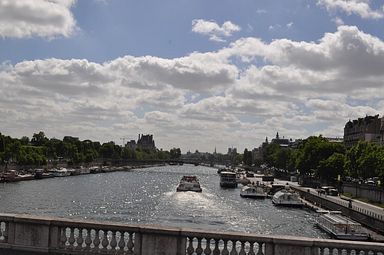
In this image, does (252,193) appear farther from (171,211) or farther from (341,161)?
(171,211)

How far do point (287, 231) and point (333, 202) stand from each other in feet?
80.5

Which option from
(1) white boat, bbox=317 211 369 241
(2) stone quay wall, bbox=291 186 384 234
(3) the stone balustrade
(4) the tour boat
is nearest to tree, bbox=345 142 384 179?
(2) stone quay wall, bbox=291 186 384 234

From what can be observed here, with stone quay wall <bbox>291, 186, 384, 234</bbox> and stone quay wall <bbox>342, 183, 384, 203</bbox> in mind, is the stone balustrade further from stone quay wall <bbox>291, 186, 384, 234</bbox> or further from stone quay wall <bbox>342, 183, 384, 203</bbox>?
stone quay wall <bbox>342, 183, 384, 203</bbox>

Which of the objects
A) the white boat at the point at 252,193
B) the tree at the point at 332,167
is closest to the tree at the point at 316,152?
the tree at the point at 332,167

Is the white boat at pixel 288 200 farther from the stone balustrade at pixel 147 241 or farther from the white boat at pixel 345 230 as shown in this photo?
the stone balustrade at pixel 147 241

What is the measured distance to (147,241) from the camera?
1570 centimetres

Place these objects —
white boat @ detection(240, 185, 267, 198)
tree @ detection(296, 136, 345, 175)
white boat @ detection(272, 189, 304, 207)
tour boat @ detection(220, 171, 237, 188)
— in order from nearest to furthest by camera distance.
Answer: white boat @ detection(272, 189, 304, 207) < white boat @ detection(240, 185, 267, 198) < tree @ detection(296, 136, 345, 175) < tour boat @ detection(220, 171, 237, 188)

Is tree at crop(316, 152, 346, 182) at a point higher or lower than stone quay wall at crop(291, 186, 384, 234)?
higher

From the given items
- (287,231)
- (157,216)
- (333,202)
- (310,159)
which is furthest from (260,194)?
(287,231)

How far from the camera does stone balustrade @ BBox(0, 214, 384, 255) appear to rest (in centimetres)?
1521

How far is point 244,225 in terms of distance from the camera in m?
70.9

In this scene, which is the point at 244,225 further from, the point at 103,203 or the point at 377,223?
the point at 103,203

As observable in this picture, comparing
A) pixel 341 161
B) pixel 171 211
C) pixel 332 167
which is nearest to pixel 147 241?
pixel 171 211

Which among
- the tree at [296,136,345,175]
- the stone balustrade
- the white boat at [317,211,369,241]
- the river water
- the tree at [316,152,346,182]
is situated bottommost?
the river water
